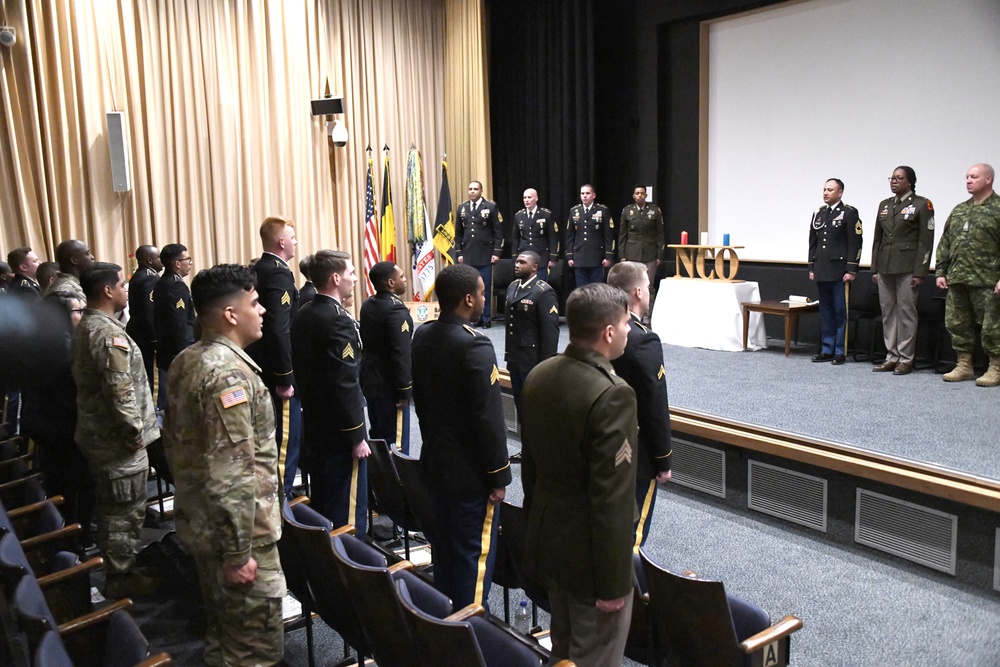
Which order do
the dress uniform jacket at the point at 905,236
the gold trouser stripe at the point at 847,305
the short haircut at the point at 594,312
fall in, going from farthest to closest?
the gold trouser stripe at the point at 847,305
the dress uniform jacket at the point at 905,236
the short haircut at the point at 594,312

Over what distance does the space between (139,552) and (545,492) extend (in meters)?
2.49

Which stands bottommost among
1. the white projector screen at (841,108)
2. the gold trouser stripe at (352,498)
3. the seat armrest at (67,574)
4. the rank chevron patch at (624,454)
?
the gold trouser stripe at (352,498)

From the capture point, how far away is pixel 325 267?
326 centimetres

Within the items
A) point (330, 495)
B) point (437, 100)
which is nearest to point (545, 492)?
point (330, 495)

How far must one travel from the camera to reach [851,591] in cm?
326

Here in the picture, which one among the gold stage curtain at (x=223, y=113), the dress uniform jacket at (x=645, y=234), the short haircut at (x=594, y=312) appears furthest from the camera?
the dress uniform jacket at (x=645, y=234)

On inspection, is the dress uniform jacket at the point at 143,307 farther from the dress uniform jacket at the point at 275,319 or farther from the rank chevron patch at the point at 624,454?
the rank chevron patch at the point at 624,454

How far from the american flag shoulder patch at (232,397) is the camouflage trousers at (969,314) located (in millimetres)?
5208

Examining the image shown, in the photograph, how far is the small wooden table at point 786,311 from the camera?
676cm

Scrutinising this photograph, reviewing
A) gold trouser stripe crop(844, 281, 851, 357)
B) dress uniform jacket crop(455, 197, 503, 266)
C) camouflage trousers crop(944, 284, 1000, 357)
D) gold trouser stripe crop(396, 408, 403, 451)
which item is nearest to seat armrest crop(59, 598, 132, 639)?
gold trouser stripe crop(396, 408, 403, 451)

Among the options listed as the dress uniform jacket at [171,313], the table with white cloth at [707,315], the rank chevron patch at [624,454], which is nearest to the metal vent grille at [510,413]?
the dress uniform jacket at [171,313]

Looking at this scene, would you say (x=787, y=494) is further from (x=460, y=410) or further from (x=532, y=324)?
(x=460, y=410)

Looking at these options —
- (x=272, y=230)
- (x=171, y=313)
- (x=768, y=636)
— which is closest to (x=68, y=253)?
(x=171, y=313)

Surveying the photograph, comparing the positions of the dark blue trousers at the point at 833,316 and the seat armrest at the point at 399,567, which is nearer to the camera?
the seat armrest at the point at 399,567
